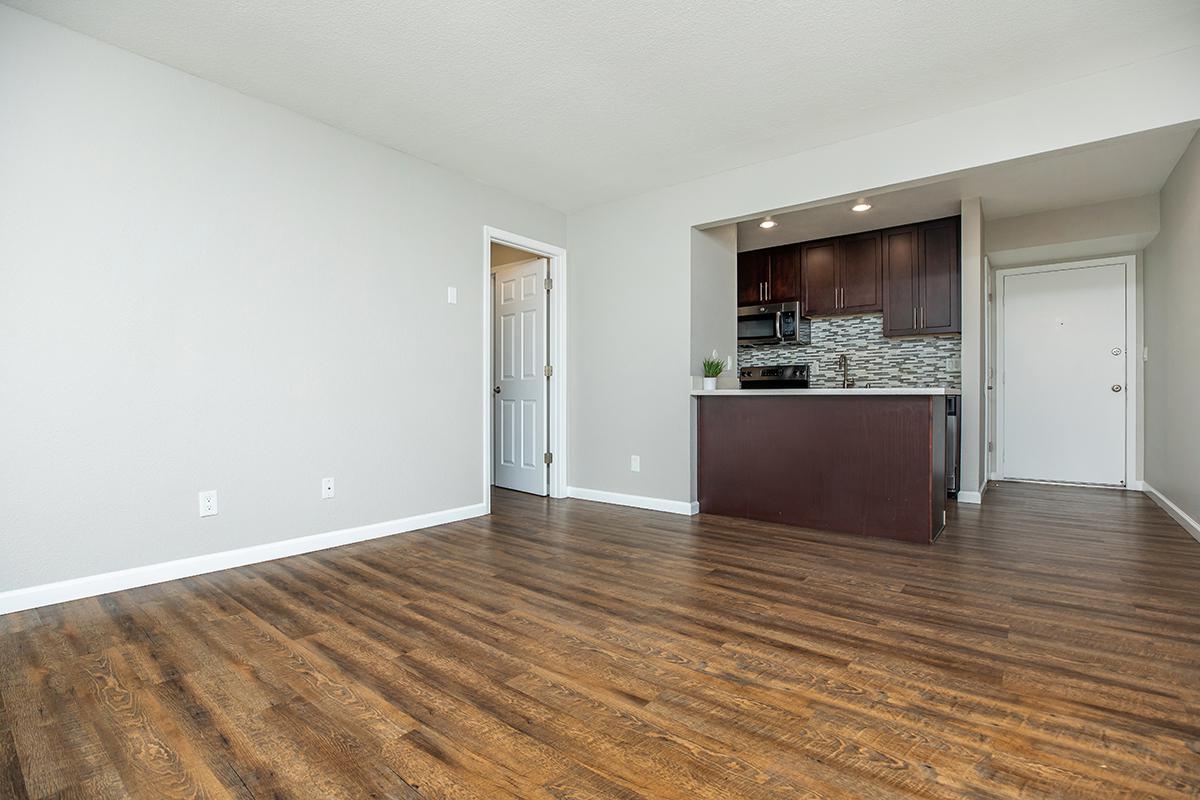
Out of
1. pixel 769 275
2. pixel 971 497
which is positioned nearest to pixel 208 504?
pixel 971 497

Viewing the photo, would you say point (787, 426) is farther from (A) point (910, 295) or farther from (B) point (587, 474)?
(A) point (910, 295)

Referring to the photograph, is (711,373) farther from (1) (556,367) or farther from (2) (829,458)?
(1) (556,367)

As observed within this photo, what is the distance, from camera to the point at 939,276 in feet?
17.5

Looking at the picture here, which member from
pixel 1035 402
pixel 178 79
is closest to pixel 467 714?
pixel 178 79

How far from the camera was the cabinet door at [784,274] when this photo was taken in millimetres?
6199

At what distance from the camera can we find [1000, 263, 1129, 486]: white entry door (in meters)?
5.50

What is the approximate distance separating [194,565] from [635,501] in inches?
114

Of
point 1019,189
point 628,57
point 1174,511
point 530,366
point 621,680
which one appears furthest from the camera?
point 530,366

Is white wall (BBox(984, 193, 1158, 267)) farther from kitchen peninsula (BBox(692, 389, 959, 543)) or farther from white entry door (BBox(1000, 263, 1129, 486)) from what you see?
kitchen peninsula (BBox(692, 389, 959, 543))

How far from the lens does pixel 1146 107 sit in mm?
2838

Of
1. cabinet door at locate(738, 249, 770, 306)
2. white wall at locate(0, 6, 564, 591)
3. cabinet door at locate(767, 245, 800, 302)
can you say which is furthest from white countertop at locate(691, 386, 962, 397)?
cabinet door at locate(738, 249, 770, 306)

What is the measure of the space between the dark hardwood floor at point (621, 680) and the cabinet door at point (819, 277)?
3.29 metres

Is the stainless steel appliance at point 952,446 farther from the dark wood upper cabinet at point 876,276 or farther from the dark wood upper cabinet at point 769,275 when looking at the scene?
the dark wood upper cabinet at point 769,275

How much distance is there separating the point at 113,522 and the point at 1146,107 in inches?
203
